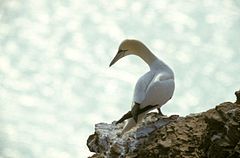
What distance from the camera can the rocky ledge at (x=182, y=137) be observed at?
237 inches

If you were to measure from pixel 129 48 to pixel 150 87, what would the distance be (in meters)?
1.77

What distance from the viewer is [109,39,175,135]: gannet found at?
7527 mm

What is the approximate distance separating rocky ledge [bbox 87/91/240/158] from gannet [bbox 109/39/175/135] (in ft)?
1.13

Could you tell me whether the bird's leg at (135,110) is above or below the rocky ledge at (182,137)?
above

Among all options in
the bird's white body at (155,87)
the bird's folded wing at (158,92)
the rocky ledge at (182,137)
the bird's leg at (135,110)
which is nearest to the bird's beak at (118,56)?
the bird's white body at (155,87)

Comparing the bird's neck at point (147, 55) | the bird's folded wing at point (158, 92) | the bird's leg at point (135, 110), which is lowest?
the bird's leg at point (135, 110)

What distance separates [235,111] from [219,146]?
0.62m

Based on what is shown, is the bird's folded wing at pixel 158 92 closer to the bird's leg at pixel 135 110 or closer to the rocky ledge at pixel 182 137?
the bird's leg at pixel 135 110

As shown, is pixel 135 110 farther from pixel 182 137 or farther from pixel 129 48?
pixel 129 48

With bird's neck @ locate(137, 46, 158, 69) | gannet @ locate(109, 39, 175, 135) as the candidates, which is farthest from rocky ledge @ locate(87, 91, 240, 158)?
bird's neck @ locate(137, 46, 158, 69)

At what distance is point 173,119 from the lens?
7.85m

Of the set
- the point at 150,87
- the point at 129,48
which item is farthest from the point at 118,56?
the point at 150,87

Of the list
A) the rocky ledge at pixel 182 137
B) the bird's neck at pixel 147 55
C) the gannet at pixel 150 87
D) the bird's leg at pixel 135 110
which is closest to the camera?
the rocky ledge at pixel 182 137

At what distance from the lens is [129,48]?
924 centimetres
